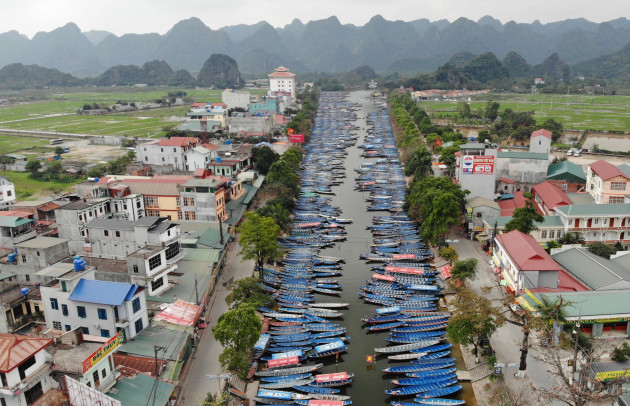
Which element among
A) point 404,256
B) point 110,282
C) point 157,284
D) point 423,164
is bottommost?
point 404,256

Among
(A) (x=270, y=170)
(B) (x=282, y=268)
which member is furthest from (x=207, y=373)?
(A) (x=270, y=170)

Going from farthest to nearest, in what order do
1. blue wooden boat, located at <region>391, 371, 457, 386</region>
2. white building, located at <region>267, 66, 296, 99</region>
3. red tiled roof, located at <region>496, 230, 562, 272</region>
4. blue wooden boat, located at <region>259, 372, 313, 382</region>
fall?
white building, located at <region>267, 66, 296, 99</region>
red tiled roof, located at <region>496, 230, 562, 272</region>
blue wooden boat, located at <region>259, 372, 313, 382</region>
blue wooden boat, located at <region>391, 371, 457, 386</region>

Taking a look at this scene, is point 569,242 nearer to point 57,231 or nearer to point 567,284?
point 567,284

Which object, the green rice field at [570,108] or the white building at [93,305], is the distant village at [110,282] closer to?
the white building at [93,305]

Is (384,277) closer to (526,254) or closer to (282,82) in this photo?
(526,254)

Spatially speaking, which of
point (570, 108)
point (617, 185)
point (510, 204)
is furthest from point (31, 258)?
point (570, 108)

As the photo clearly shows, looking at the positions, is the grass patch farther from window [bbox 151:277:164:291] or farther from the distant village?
window [bbox 151:277:164:291]

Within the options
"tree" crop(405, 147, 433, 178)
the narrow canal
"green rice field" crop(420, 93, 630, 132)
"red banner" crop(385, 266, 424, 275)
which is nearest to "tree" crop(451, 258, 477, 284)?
"red banner" crop(385, 266, 424, 275)
